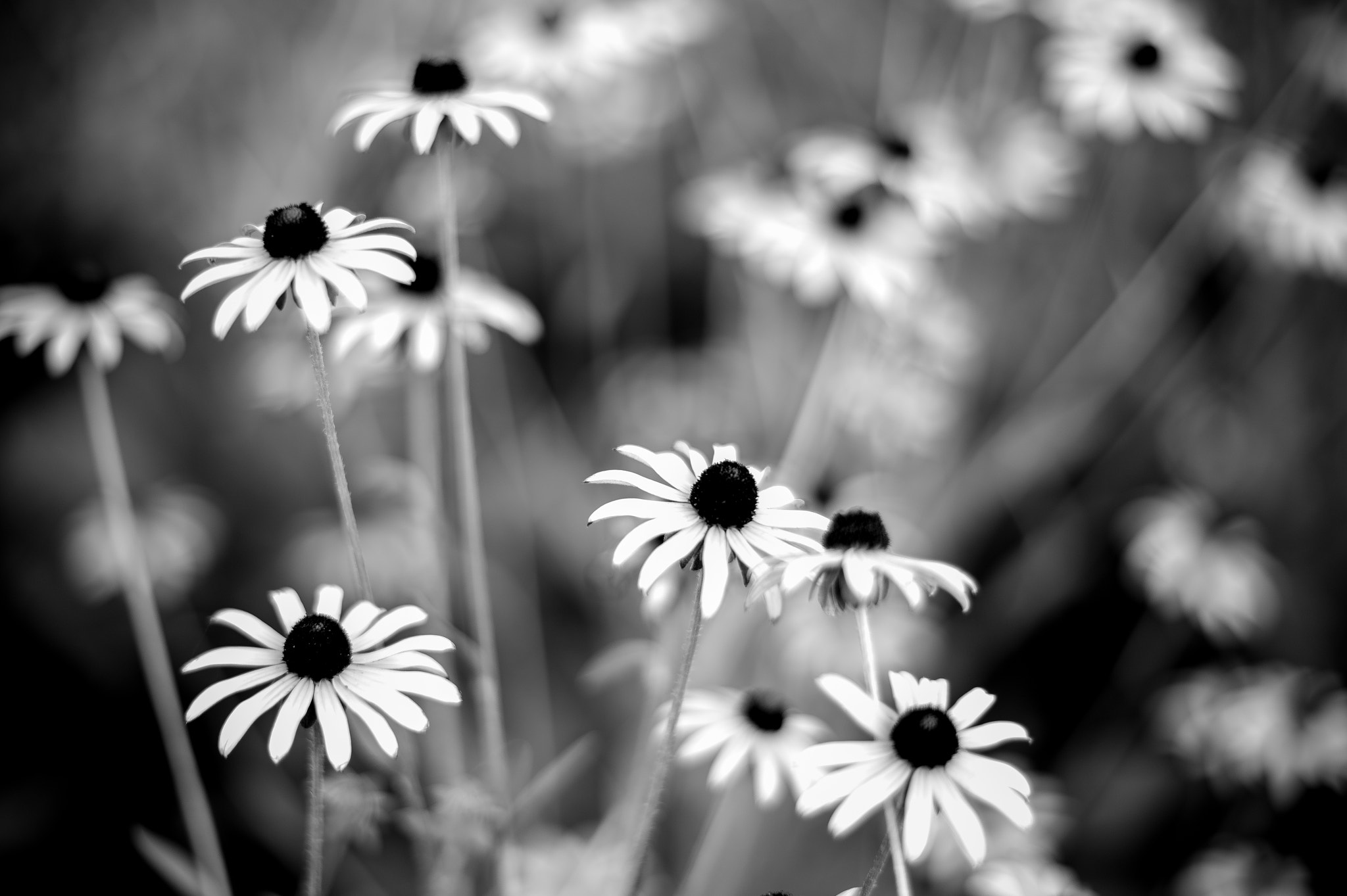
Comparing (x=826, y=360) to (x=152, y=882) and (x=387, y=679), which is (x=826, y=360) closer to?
(x=387, y=679)

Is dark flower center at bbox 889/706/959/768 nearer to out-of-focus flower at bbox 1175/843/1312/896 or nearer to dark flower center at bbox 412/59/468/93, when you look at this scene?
dark flower center at bbox 412/59/468/93

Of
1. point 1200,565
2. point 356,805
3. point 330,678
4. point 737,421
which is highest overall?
point 737,421

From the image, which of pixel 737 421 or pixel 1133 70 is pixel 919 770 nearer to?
pixel 1133 70

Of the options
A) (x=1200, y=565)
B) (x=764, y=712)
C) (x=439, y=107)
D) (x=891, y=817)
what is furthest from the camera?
(x=1200, y=565)

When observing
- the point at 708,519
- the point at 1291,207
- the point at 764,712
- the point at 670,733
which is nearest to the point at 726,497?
the point at 708,519

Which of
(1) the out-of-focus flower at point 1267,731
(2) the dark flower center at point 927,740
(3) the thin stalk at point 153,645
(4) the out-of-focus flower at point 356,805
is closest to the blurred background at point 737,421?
(1) the out-of-focus flower at point 1267,731

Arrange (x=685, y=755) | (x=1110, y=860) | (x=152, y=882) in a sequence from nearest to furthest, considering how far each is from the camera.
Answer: (x=685, y=755) → (x=152, y=882) → (x=1110, y=860)

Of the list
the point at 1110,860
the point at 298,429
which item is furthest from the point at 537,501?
the point at 1110,860
